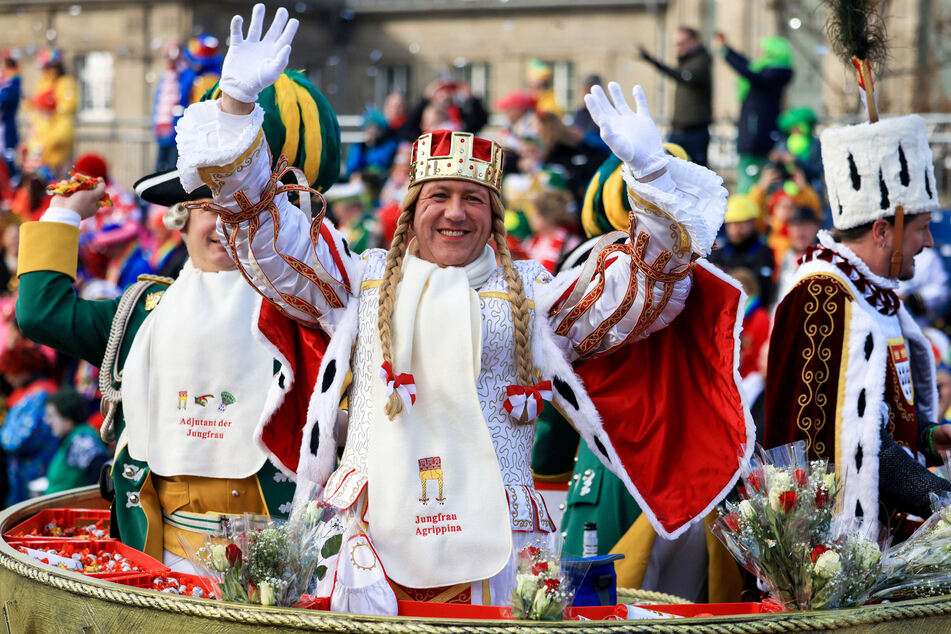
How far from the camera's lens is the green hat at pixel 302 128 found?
12.3 feet

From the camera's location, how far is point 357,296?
3502mm

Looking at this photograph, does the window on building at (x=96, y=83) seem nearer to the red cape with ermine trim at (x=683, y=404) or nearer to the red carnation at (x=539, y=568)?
the red cape with ermine trim at (x=683, y=404)

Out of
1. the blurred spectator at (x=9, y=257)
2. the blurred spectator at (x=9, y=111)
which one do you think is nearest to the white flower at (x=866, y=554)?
the blurred spectator at (x=9, y=257)

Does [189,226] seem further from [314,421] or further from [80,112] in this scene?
[80,112]

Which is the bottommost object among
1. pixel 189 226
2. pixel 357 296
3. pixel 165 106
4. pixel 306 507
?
pixel 306 507

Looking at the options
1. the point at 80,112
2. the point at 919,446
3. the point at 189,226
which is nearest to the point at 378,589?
the point at 189,226

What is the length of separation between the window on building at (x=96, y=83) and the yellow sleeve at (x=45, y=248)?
16913mm

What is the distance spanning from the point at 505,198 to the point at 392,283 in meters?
6.10

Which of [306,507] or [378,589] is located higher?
[306,507]

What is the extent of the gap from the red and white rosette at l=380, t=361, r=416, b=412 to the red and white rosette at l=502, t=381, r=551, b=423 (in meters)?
0.26

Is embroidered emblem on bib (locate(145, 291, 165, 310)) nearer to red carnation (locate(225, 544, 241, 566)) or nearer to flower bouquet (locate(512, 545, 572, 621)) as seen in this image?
red carnation (locate(225, 544, 241, 566))

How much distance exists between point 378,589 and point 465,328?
70 centimetres

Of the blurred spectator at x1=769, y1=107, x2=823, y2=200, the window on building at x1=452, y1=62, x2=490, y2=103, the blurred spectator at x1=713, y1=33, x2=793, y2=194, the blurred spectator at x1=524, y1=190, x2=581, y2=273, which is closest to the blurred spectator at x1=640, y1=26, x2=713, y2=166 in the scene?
the blurred spectator at x1=713, y1=33, x2=793, y2=194

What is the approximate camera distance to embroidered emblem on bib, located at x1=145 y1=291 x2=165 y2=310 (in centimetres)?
420
